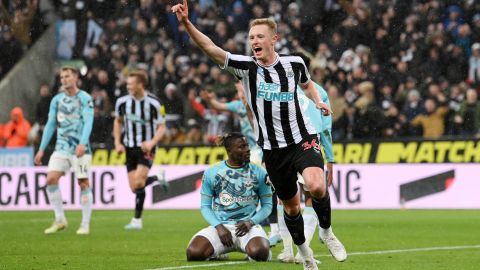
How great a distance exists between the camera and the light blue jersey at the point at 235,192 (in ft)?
34.8

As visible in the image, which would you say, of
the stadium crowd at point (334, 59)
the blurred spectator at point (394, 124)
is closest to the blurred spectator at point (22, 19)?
the stadium crowd at point (334, 59)

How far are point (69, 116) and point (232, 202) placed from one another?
4.94 metres

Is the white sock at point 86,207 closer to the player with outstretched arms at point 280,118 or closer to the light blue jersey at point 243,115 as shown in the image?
the light blue jersey at point 243,115

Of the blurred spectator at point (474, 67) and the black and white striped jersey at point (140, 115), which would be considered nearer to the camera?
the black and white striped jersey at point (140, 115)

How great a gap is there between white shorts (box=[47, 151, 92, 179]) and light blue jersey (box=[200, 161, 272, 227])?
4.73 meters

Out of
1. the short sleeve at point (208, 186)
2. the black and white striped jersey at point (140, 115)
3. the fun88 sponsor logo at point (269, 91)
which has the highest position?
the fun88 sponsor logo at point (269, 91)

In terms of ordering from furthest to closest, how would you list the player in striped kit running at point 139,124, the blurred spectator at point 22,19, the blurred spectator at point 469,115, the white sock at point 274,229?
the blurred spectator at point 22,19 → the blurred spectator at point 469,115 → the player in striped kit running at point 139,124 → the white sock at point 274,229

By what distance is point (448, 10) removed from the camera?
23156mm

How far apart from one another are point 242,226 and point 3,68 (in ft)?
58.6

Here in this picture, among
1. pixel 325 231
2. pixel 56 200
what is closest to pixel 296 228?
pixel 325 231

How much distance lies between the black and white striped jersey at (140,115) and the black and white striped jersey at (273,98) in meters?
6.84

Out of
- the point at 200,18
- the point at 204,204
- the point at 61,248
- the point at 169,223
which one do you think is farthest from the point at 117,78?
the point at 204,204

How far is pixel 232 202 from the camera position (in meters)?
10.6

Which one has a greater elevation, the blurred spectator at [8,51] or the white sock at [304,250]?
the blurred spectator at [8,51]
